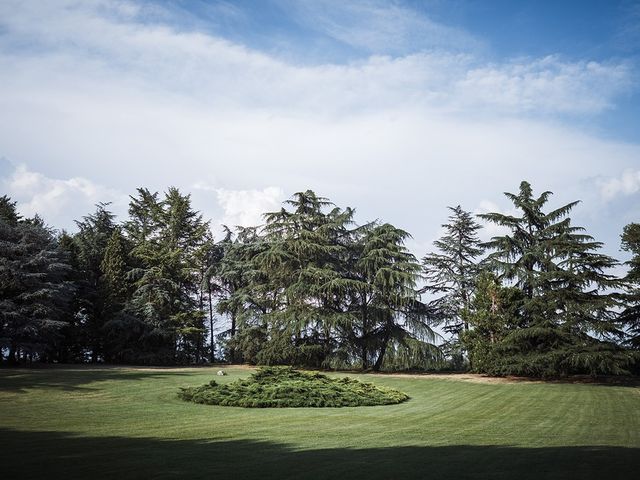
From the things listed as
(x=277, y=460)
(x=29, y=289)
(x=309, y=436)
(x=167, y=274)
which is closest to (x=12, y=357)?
(x=29, y=289)

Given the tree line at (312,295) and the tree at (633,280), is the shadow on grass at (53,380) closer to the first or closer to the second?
the tree line at (312,295)

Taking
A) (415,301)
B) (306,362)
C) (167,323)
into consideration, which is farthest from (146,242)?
(415,301)

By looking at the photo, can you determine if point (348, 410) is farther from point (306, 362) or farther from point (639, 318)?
point (639, 318)

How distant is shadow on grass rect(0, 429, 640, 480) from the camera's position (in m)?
7.07

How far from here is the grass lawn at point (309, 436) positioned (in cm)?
740

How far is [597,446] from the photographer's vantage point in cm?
1009

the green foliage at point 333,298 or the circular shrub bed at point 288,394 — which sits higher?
the green foliage at point 333,298

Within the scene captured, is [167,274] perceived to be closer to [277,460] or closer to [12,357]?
[12,357]

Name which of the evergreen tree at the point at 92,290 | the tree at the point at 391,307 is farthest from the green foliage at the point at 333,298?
the evergreen tree at the point at 92,290

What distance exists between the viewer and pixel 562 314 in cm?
2784

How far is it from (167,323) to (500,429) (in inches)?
1243

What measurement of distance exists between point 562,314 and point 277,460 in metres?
24.2

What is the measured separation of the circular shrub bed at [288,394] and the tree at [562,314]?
441 inches

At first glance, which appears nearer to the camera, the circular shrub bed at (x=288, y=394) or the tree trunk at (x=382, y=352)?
the circular shrub bed at (x=288, y=394)
